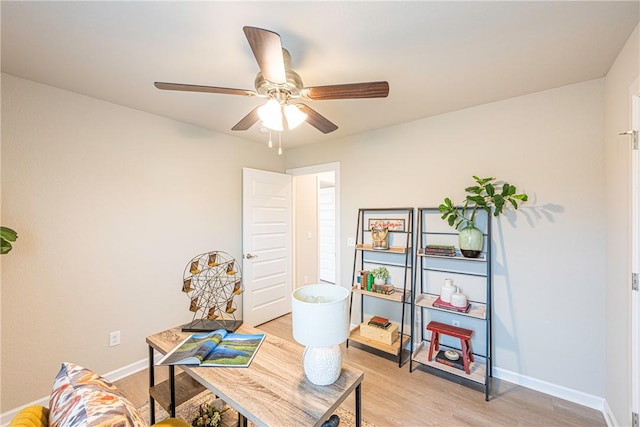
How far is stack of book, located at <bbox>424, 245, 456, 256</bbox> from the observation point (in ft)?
7.86

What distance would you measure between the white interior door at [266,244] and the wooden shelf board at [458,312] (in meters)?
1.96

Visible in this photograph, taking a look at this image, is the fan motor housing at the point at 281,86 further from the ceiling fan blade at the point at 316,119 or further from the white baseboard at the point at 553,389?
the white baseboard at the point at 553,389

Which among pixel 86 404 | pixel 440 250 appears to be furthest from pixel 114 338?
pixel 440 250

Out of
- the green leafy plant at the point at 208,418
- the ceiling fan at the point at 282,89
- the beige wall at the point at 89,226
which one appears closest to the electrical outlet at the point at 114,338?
the beige wall at the point at 89,226

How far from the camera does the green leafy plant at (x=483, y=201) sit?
2.10 meters

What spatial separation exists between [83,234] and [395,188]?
2972mm

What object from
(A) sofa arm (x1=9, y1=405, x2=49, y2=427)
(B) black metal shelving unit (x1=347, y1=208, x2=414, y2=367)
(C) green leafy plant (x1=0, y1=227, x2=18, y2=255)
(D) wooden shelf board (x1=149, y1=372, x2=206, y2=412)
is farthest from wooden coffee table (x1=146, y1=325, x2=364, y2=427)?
(B) black metal shelving unit (x1=347, y1=208, x2=414, y2=367)

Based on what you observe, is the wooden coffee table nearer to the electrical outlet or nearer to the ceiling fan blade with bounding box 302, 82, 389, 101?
the electrical outlet

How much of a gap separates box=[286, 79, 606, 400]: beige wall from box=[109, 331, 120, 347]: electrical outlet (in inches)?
128

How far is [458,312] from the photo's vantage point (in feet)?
7.28

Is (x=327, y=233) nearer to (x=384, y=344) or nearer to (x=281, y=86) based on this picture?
(x=384, y=344)

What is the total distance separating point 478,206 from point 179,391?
259 cm

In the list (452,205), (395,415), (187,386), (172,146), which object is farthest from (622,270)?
(172,146)

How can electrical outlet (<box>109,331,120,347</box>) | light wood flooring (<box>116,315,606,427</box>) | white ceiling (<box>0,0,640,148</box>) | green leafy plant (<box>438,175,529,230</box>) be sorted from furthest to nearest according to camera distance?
electrical outlet (<box>109,331,120,347</box>)
green leafy plant (<box>438,175,529,230</box>)
light wood flooring (<box>116,315,606,427</box>)
white ceiling (<box>0,0,640,148</box>)
